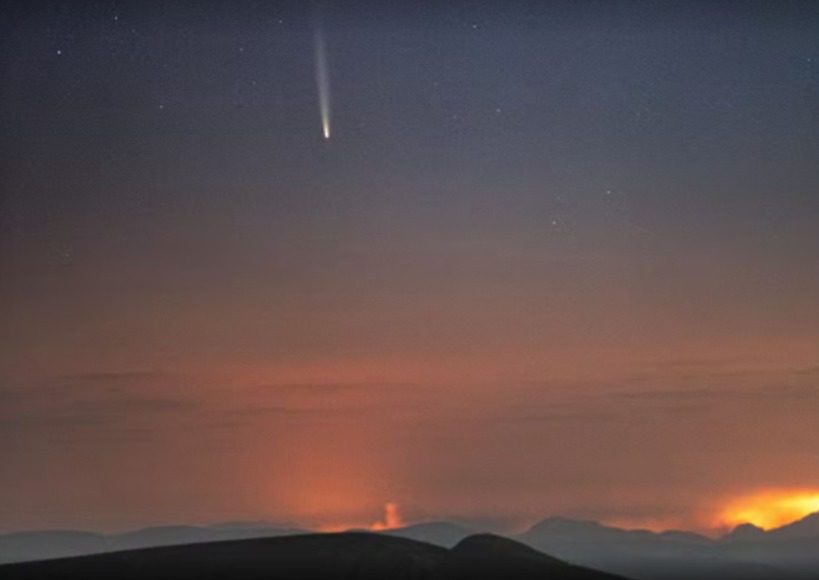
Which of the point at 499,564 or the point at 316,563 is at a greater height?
the point at 316,563

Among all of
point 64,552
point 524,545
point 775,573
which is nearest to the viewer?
point 64,552

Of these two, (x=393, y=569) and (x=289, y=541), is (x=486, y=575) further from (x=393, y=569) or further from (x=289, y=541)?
(x=289, y=541)

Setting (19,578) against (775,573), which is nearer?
(19,578)

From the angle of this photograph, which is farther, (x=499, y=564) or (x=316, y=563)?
(x=499, y=564)

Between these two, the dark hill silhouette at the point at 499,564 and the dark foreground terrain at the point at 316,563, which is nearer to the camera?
the dark foreground terrain at the point at 316,563

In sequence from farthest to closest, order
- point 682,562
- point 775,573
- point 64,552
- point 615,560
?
1. point 682,562
2. point 775,573
3. point 615,560
4. point 64,552

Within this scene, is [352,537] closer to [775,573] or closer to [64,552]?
[64,552]

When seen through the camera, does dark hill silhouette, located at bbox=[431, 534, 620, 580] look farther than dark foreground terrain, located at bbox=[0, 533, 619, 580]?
Yes

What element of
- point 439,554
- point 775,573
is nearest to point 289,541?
point 439,554
